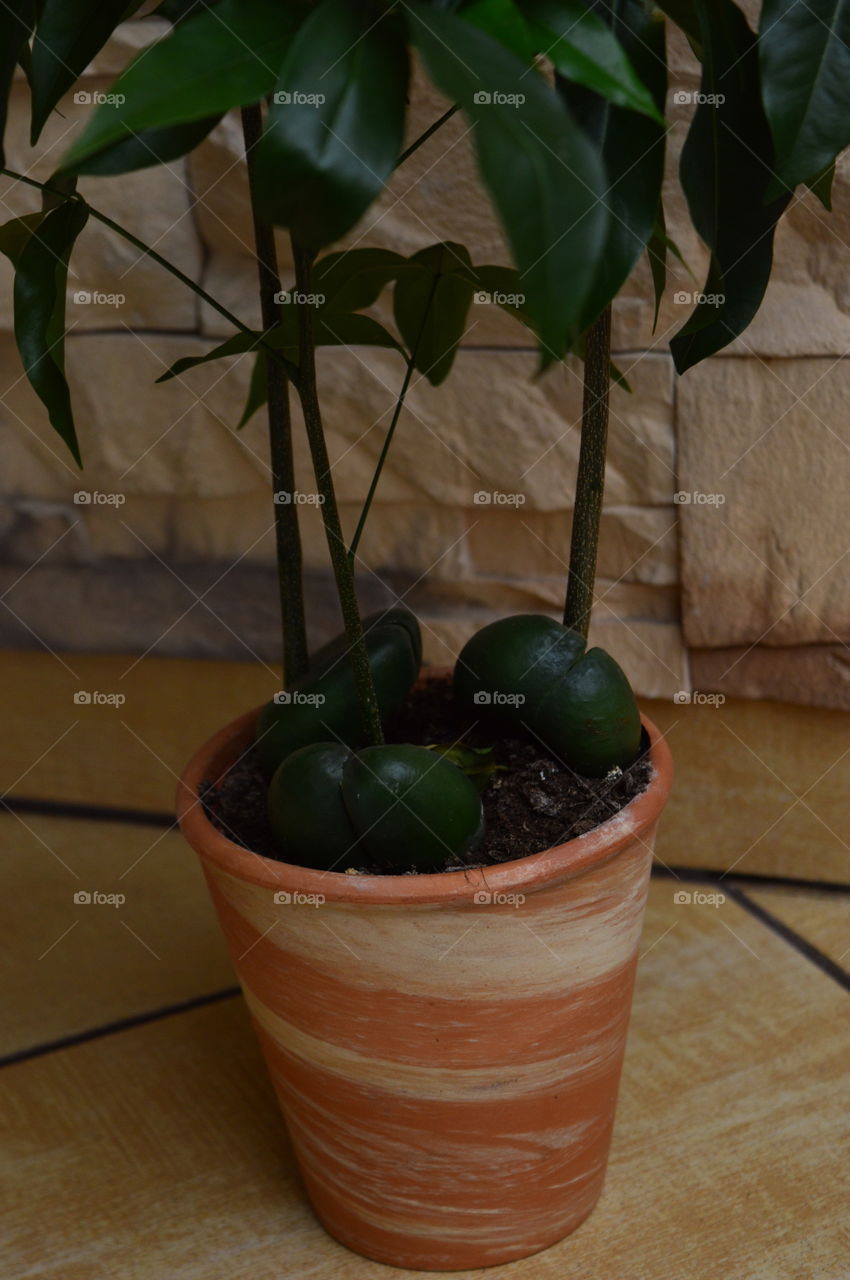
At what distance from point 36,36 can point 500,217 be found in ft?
1.28

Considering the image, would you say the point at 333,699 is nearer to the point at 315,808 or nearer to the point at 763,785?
the point at 315,808

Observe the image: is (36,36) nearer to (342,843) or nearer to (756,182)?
(756,182)

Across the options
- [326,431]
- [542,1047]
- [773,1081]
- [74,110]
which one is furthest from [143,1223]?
[74,110]

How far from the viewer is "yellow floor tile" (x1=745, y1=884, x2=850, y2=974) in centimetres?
125

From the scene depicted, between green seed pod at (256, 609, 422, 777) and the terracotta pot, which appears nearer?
the terracotta pot

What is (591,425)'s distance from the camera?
2.87 feet

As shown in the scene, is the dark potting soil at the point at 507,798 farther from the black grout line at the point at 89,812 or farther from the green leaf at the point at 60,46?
the black grout line at the point at 89,812

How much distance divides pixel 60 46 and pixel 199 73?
243 mm

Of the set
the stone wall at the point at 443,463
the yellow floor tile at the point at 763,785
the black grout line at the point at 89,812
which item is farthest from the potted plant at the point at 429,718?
the black grout line at the point at 89,812

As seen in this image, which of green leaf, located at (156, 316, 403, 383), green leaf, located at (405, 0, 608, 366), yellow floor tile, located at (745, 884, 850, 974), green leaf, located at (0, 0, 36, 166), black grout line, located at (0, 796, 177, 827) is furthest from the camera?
black grout line, located at (0, 796, 177, 827)

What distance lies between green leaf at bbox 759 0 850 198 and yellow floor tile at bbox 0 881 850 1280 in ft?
2.40

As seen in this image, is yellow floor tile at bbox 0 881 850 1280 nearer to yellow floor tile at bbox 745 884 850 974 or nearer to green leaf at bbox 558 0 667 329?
yellow floor tile at bbox 745 884 850 974

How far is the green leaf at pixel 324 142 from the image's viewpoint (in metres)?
0.48

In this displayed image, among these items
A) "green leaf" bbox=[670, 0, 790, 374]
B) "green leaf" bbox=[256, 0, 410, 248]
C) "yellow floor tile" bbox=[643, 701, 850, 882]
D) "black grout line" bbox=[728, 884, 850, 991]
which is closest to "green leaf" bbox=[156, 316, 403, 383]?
"green leaf" bbox=[670, 0, 790, 374]
